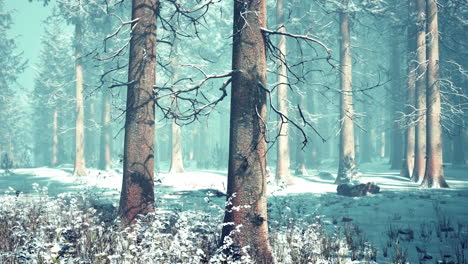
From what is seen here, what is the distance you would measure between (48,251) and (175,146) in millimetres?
20272

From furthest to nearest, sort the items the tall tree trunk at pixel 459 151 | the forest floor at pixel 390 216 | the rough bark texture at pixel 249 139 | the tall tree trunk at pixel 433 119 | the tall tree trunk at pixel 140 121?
the tall tree trunk at pixel 459 151 → the tall tree trunk at pixel 433 119 → the tall tree trunk at pixel 140 121 → the forest floor at pixel 390 216 → the rough bark texture at pixel 249 139

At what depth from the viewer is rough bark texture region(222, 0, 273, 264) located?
5.18m

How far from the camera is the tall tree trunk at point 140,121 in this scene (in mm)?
7137

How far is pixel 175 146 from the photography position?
82.0ft

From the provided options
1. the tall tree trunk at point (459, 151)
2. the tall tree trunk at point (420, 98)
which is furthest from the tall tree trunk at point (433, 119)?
the tall tree trunk at point (459, 151)

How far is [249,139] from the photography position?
5305mm

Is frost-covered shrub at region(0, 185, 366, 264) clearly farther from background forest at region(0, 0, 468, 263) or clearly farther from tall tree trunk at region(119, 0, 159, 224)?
tall tree trunk at region(119, 0, 159, 224)

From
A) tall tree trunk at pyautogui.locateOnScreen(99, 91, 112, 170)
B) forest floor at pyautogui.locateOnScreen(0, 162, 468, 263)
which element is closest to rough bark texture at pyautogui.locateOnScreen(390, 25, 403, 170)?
forest floor at pyautogui.locateOnScreen(0, 162, 468, 263)

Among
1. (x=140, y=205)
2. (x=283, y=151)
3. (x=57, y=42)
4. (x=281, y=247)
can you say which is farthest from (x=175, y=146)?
(x=57, y=42)

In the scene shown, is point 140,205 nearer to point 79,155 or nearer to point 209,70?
point 79,155

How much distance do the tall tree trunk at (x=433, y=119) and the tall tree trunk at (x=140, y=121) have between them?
38.8 feet

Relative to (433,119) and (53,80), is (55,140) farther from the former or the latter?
(433,119)

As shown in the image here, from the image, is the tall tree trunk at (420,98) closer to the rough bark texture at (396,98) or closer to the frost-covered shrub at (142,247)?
the rough bark texture at (396,98)

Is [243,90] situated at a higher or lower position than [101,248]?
higher
